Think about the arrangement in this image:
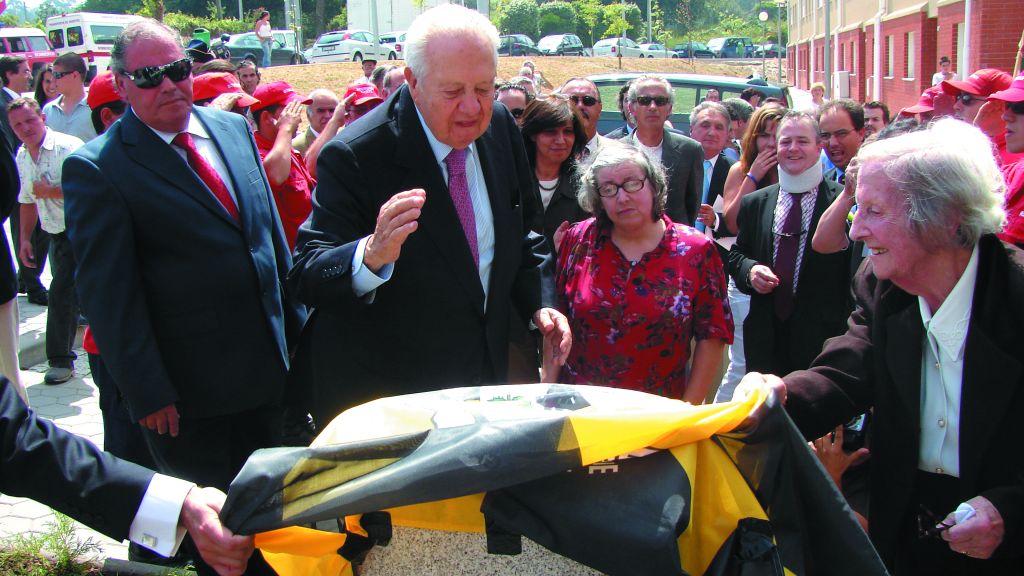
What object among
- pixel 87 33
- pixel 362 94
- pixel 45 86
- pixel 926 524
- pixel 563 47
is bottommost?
pixel 926 524

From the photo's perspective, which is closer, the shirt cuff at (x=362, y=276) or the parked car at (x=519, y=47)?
the shirt cuff at (x=362, y=276)

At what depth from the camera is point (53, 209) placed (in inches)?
224

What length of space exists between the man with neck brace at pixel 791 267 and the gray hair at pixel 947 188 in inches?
64.0

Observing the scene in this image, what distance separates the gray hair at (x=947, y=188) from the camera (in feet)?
6.14

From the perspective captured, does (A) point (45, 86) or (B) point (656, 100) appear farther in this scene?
(A) point (45, 86)

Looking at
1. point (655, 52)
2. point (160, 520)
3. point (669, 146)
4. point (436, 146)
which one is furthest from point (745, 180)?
point (655, 52)

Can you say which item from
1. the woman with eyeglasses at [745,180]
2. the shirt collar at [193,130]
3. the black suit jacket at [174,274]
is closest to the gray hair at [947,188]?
the black suit jacket at [174,274]

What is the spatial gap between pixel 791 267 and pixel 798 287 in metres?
0.11

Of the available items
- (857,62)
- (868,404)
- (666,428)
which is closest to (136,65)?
(666,428)

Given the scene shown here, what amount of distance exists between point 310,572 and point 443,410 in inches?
17.0

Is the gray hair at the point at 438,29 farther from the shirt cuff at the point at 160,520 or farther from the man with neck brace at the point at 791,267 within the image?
the man with neck brace at the point at 791,267

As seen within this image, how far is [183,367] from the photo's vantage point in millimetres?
2637

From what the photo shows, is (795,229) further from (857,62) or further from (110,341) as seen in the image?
(857,62)

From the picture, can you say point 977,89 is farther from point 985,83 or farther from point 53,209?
point 53,209
